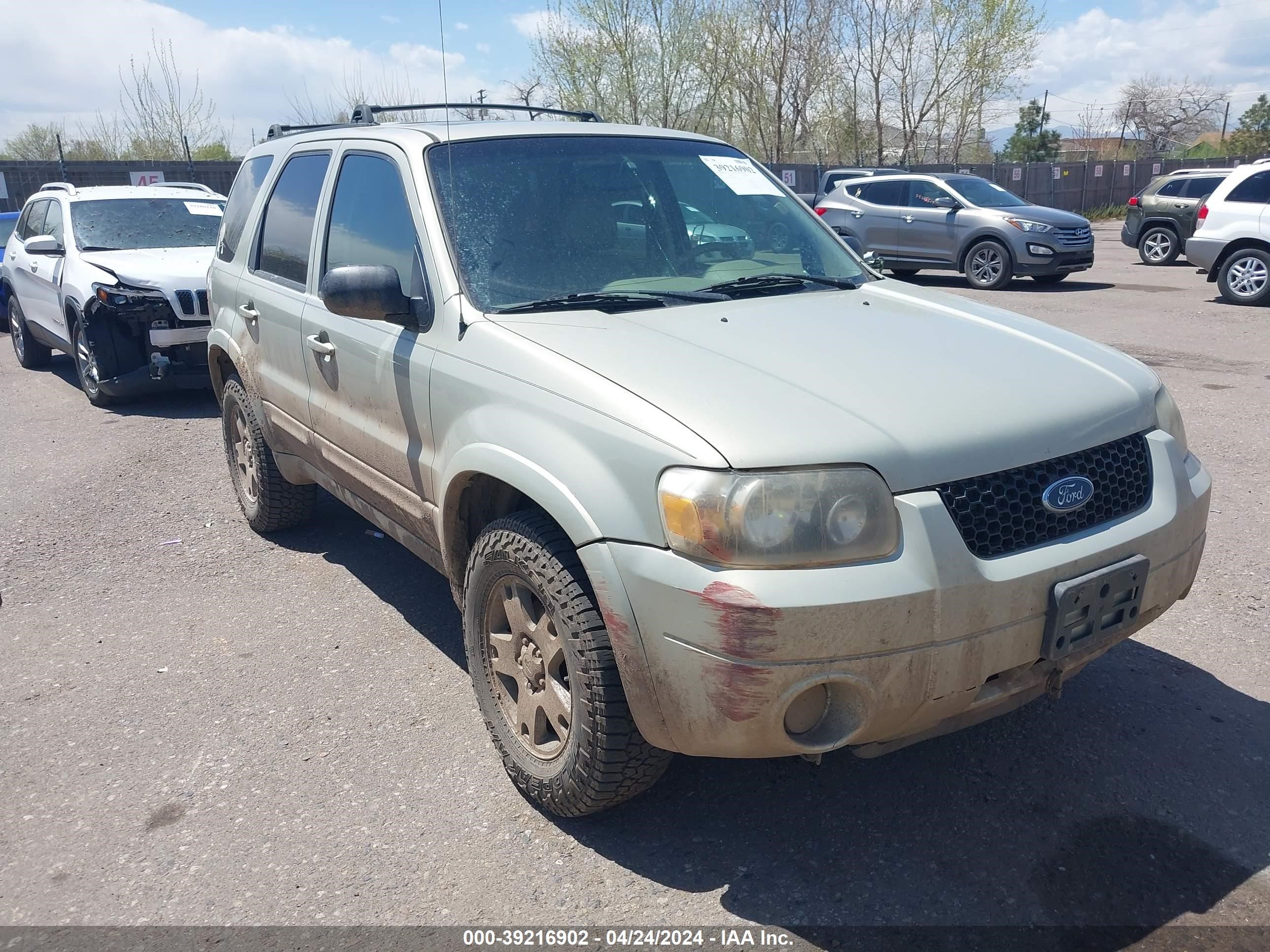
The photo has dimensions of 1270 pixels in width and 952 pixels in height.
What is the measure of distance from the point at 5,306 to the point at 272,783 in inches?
494

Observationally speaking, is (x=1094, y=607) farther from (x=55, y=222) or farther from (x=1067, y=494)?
(x=55, y=222)

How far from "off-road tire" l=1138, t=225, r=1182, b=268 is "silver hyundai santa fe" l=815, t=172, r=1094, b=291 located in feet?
10.2

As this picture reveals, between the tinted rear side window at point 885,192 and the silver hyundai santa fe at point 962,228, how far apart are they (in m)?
0.01

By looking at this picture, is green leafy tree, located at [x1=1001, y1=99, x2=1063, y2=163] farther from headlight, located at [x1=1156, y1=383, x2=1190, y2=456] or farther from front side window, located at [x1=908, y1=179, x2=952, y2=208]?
headlight, located at [x1=1156, y1=383, x2=1190, y2=456]

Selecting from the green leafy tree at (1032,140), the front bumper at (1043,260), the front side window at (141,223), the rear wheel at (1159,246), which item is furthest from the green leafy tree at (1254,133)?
the front side window at (141,223)

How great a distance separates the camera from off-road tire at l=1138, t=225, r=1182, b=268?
1842 cm

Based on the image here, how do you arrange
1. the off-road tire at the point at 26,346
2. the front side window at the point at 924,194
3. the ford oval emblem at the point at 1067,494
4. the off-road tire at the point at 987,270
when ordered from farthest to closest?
the front side window at the point at 924,194 < the off-road tire at the point at 987,270 < the off-road tire at the point at 26,346 < the ford oval emblem at the point at 1067,494

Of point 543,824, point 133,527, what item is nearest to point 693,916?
point 543,824

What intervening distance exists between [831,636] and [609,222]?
5.95 ft

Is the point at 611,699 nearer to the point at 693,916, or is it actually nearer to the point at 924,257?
the point at 693,916

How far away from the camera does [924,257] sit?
→ 16.5 meters

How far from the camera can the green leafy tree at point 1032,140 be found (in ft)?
149

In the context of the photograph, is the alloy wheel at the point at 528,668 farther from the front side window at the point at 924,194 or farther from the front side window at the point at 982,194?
the front side window at the point at 924,194

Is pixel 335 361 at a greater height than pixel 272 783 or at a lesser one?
greater
